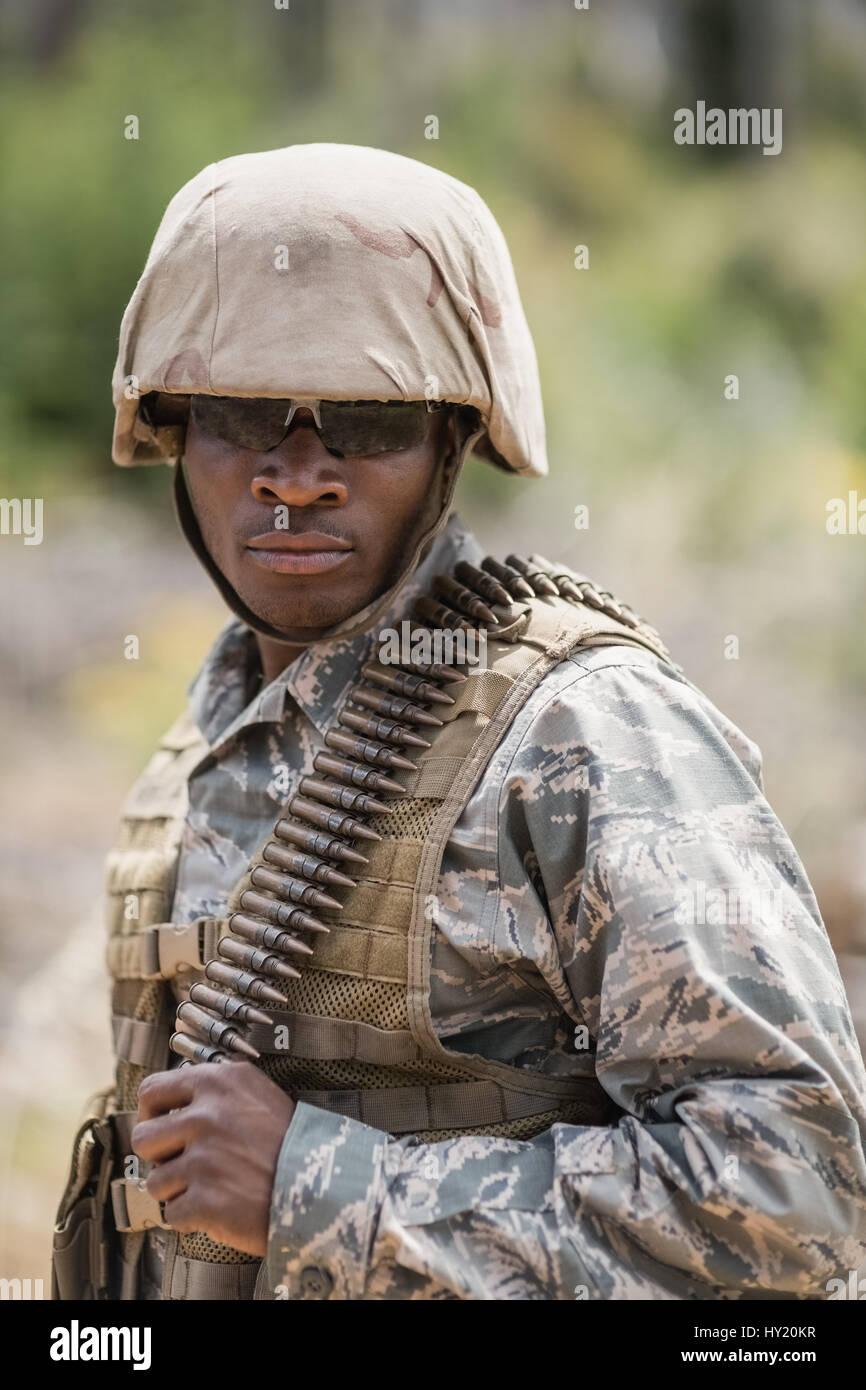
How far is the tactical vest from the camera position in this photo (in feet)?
8.11

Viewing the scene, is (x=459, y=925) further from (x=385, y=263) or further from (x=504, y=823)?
(x=385, y=263)

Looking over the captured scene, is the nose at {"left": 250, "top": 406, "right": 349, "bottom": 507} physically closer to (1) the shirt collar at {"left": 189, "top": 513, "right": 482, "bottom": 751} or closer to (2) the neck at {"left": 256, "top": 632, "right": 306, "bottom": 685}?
(1) the shirt collar at {"left": 189, "top": 513, "right": 482, "bottom": 751}

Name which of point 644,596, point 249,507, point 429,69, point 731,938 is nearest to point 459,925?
point 731,938

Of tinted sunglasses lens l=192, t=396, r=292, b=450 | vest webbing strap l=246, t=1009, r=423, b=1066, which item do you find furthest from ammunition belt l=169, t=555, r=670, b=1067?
tinted sunglasses lens l=192, t=396, r=292, b=450

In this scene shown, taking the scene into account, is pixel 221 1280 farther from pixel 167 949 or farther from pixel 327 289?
pixel 327 289

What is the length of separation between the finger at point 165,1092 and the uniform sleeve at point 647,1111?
231 mm

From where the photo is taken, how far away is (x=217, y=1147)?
2.38 m

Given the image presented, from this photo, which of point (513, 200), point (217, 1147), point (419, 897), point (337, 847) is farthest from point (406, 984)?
point (513, 200)

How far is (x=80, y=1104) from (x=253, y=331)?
5290 millimetres

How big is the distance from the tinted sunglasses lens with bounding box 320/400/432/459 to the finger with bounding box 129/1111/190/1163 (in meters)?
1.27

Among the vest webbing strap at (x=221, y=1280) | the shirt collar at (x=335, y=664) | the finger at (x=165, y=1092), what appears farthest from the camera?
the shirt collar at (x=335, y=664)

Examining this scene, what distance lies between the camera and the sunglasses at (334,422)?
2.64 meters

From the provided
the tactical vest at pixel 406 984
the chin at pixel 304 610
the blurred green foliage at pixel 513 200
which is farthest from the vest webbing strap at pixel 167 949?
the blurred green foliage at pixel 513 200

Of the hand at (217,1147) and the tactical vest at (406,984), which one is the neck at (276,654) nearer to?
the tactical vest at (406,984)
